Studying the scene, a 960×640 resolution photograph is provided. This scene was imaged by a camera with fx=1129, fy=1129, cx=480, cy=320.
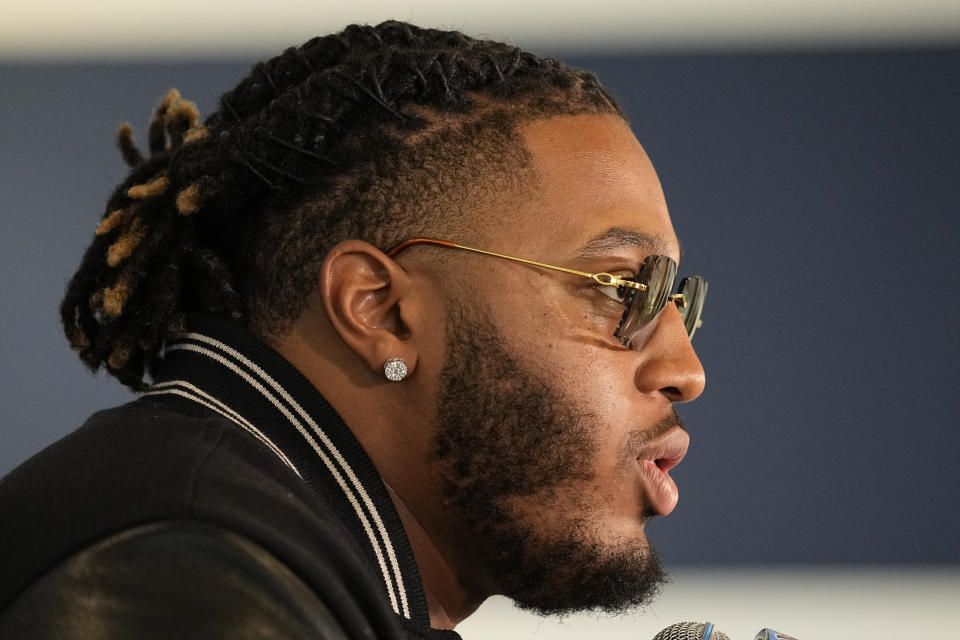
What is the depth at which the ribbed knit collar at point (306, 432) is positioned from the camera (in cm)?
125

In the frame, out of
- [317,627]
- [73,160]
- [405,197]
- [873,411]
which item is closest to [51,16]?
[73,160]

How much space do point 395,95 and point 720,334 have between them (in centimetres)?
218

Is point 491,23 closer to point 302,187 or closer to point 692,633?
point 302,187

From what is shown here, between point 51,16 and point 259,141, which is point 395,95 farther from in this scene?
point 51,16

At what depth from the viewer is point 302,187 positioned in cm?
142

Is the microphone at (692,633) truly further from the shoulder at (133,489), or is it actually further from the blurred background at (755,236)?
the blurred background at (755,236)

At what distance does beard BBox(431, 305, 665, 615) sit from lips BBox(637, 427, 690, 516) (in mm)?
74

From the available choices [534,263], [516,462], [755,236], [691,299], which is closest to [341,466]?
[516,462]

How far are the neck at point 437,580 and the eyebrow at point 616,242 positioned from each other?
383mm

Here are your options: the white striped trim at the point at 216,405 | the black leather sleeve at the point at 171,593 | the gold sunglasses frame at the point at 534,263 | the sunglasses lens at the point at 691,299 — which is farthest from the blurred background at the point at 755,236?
the black leather sleeve at the point at 171,593

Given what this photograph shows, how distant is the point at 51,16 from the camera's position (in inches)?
134

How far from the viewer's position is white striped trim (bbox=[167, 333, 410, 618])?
1242 millimetres

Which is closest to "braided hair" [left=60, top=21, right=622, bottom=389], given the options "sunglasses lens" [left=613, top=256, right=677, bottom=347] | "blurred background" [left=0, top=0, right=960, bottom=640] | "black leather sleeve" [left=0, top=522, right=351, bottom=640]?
"sunglasses lens" [left=613, top=256, right=677, bottom=347]

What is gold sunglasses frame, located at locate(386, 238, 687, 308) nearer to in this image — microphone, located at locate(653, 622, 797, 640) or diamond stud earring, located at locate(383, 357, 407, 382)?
diamond stud earring, located at locate(383, 357, 407, 382)
